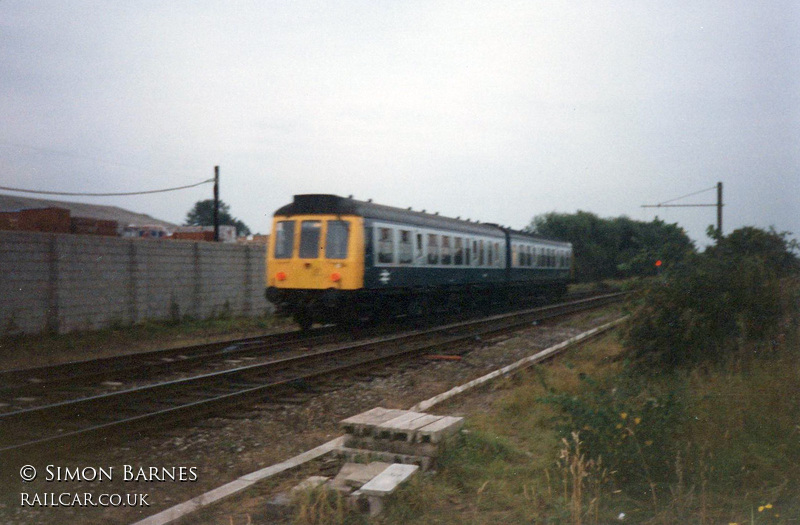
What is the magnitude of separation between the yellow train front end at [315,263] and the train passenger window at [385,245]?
2.71ft

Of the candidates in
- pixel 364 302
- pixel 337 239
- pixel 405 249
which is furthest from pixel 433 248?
pixel 337 239

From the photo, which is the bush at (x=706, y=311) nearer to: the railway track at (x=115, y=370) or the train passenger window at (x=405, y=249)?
the railway track at (x=115, y=370)

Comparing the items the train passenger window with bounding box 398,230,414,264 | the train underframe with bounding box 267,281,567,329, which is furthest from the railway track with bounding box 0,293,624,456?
the train passenger window with bounding box 398,230,414,264

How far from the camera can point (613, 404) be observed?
4719 mm

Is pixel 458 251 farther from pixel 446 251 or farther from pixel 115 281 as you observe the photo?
pixel 115 281

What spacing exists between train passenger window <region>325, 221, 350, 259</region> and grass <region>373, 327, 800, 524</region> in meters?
8.04

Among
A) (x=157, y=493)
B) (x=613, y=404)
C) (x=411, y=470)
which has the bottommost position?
(x=157, y=493)

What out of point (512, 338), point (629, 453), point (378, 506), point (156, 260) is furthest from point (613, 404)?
point (156, 260)

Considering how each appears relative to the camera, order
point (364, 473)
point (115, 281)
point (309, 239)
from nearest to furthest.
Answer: point (364, 473) → point (309, 239) → point (115, 281)

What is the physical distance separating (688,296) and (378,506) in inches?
227

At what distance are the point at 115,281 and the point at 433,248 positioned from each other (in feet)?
25.7

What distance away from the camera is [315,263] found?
13609 mm

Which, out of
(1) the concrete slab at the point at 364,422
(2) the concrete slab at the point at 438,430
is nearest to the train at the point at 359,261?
(1) the concrete slab at the point at 364,422

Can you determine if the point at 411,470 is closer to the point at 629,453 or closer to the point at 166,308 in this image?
the point at 629,453
